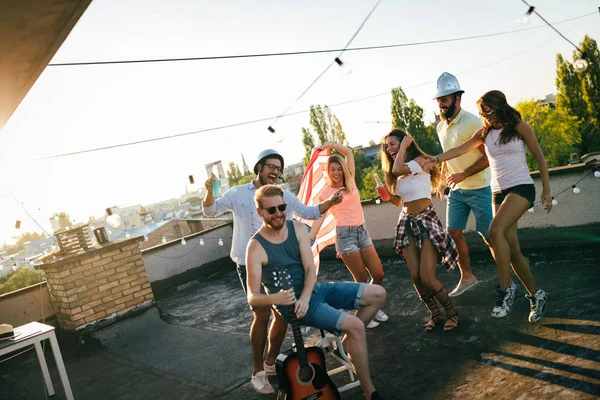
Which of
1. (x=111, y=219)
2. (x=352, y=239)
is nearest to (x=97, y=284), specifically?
(x=111, y=219)

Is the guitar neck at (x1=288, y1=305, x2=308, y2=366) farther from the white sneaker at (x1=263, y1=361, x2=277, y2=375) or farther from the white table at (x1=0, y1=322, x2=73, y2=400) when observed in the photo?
the white table at (x1=0, y1=322, x2=73, y2=400)

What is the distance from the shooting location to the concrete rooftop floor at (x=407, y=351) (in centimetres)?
262

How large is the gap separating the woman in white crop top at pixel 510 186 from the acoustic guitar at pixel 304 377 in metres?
1.73

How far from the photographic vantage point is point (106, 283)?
5.88 meters

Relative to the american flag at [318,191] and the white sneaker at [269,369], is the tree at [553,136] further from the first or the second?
the white sneaker at [269,369]

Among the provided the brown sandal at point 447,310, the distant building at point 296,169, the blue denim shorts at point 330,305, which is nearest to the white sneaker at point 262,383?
the blue denim shorts at point 330,305

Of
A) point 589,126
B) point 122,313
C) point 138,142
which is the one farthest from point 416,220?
point 589,126

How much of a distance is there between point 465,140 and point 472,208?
2.21 ft

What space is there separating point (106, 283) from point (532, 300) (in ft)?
17.9

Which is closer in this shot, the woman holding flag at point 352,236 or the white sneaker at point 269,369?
the white sneaker at point 269,369

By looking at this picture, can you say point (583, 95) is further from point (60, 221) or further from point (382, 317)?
point (60, 221)

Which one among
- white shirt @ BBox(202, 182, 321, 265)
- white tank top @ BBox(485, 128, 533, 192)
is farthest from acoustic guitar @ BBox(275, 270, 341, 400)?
white tank top @ BBox(485, 128, 533, 192)

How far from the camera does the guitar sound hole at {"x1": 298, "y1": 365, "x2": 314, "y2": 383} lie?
99.2 inches

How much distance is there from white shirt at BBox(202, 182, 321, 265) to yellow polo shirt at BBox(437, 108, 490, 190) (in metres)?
1.58
